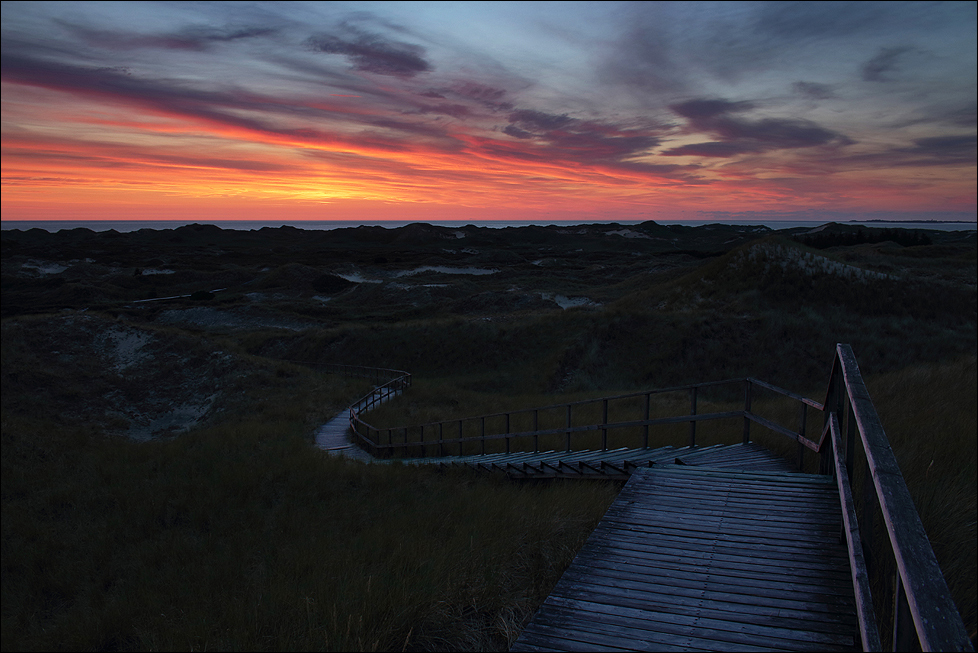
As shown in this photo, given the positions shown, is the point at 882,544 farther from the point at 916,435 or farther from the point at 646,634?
the point at 916,435

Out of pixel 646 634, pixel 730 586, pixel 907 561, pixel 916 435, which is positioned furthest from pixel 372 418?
pixel 907 561

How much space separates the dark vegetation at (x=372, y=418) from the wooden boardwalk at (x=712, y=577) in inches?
23.8

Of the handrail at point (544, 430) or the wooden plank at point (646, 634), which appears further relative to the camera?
the handrail at point (544, 430)

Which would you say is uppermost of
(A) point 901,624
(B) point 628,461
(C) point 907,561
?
(C) point 907,561

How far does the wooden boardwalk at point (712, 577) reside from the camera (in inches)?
132

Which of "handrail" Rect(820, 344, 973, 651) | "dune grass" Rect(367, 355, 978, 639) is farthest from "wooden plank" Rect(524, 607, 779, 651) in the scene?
"dune grass" Rect(367, 355, 978, 639)

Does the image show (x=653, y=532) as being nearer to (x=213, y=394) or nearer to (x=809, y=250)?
(x=213, y=394)

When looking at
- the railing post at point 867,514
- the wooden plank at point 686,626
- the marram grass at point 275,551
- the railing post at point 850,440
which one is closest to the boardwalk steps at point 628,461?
the marram grass at point 275,551

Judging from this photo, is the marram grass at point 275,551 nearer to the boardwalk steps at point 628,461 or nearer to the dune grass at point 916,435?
the boardwalk steps at point 628,461

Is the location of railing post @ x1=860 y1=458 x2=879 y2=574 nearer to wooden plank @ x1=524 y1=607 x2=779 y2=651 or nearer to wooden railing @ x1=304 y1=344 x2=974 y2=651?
wooden railing @ x1=304 y1=344 x2=974 y2=651

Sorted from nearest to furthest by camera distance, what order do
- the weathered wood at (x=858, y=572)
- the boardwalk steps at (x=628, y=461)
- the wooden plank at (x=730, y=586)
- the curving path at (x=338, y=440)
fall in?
the weathered wood at (x=858, y=572) < the wooden plank at (x=730, y=586) < the boardwalk steps at (x=628, y=461) < the curving path at (x=338, y=440)

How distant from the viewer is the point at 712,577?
401 cm

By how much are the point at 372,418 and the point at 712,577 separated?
17.1 metres

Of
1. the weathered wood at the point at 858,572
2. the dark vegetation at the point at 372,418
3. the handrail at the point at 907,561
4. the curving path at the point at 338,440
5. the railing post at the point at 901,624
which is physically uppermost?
the handrail at the point at 907,561
